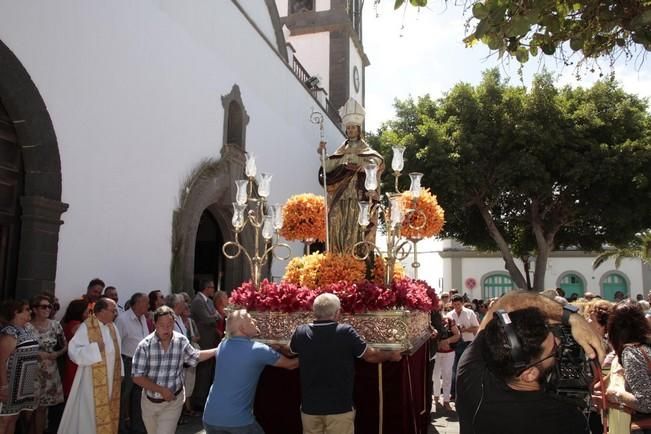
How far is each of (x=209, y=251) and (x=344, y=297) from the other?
792 centimetres

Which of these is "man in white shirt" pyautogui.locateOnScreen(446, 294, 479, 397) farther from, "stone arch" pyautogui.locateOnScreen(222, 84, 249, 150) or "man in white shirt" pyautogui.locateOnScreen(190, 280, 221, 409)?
"stone arch" pyautogui.locateOnScreen(222, 84, 249, 150)

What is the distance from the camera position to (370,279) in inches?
236

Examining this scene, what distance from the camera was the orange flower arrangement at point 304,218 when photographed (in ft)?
21.9

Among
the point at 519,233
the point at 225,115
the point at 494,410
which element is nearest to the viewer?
the point at 494,410

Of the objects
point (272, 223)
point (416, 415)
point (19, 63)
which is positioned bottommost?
point (416, 415)

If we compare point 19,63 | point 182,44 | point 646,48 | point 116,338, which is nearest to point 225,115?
point 182,44

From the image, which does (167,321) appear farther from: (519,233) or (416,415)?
(519,233)

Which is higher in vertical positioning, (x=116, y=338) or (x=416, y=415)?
(x=116, y=338)

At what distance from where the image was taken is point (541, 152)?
16641 millimetres

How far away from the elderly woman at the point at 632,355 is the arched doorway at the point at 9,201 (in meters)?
6.09

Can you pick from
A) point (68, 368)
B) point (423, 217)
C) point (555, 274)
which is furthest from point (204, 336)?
point (555, 274)

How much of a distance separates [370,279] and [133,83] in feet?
16.4

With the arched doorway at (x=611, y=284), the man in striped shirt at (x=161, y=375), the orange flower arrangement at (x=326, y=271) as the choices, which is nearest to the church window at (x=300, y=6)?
the orange flower arrangement at (x=326, y=271)

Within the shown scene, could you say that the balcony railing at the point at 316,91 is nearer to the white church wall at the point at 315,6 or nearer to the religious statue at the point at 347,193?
the white church wall at the point at 315,6
